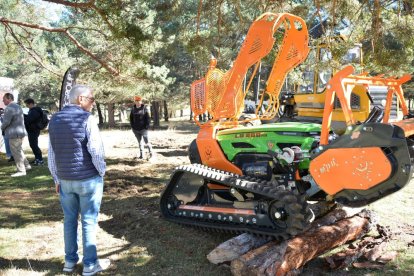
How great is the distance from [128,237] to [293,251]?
2.25 m

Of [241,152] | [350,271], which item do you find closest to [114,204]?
[241,152]

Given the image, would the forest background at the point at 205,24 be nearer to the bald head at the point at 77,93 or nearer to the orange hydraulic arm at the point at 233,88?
the orange hydraulic arm at the point at 233,88

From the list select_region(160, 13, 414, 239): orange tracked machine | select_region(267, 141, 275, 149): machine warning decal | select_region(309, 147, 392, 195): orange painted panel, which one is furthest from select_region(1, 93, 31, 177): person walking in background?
select_region(309, 147, 392, 195): orange painted panel

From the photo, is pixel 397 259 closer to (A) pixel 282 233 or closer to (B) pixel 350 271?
(B) pixel 350 271

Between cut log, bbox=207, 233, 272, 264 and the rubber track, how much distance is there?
0.35 feet

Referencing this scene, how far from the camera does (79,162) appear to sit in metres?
3.89

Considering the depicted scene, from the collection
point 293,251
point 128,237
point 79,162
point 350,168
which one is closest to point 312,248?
point 293,251

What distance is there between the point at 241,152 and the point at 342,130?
1481 millimetres

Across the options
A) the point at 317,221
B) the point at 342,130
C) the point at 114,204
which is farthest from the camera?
the point at 114,204

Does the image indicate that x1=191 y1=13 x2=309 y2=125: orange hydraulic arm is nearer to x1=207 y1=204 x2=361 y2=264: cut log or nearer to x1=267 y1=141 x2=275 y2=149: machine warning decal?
x1=267 y1=141 x2=275 y2=149: machine warning decal

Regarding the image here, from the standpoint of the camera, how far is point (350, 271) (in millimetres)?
4164

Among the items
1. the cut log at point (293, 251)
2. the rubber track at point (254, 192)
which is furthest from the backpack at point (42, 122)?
the cut log at point (293, 251)

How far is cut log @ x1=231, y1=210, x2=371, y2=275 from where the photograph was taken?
379 centimetres

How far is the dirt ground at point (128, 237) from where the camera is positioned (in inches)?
169
